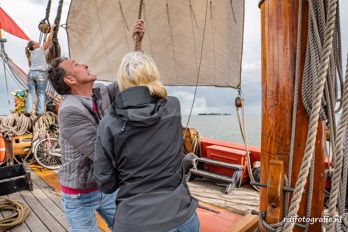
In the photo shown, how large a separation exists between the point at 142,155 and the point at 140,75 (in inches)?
15.2

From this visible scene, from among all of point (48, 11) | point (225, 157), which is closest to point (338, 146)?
point (225, 157)

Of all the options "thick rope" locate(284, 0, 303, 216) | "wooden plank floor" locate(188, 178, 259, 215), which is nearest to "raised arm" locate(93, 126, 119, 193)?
"thick rope" locate(284, 0, 303, 216)

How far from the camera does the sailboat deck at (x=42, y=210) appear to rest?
2896mm

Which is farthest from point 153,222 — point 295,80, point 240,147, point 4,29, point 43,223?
point 4,29

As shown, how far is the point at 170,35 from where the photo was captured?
17.3ft

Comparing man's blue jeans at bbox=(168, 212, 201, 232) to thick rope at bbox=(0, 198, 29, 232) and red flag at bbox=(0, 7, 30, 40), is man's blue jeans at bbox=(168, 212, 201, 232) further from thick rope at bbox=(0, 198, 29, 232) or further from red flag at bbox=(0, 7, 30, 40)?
red flag at bbox=(0, 7, 30, 40)

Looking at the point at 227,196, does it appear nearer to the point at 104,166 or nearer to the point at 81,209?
the point at 81,209

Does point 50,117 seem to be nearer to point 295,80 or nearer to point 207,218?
point 207,218

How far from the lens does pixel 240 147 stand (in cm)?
507

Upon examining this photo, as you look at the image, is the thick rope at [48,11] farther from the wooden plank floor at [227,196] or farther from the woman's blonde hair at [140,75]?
the woman's blonde hair at [140,75]

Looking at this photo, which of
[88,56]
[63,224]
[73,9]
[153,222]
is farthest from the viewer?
[88,56]

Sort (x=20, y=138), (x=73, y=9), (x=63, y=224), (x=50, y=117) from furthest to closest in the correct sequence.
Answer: (x=50, y=117) < (x=20, y=138) < (x=73, y=9) < (x=63, y=224)

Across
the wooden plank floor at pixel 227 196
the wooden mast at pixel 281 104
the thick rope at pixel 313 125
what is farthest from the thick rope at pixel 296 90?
the wooden plank floor at pixel 227 196

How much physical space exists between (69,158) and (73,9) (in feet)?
13.9
